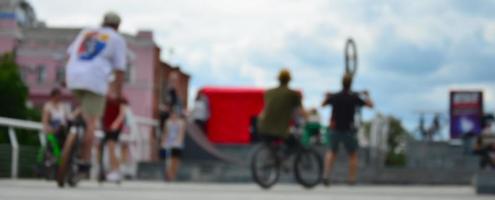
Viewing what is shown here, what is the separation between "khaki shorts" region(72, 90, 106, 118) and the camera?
979cm

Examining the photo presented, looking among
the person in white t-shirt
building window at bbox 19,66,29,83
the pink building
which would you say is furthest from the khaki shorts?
building window at bbox 19,66,29,83

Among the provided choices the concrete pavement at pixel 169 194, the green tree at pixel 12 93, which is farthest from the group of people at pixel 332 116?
Result: the green tree at pixel 12 93

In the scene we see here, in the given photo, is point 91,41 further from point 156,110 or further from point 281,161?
point 156,110

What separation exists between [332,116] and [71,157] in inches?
219

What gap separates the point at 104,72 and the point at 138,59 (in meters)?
62.5

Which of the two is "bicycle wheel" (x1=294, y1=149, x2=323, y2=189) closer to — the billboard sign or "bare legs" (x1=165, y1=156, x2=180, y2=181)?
"bare legs" (x1=165, y1=156, x2=180, y2=181)

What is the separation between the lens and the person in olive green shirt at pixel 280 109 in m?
13.3

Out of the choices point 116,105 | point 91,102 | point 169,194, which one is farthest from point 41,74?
point 169,194

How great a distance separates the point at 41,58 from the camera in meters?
69.8

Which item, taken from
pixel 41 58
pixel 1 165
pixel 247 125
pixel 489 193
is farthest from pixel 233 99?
pixel 41 58

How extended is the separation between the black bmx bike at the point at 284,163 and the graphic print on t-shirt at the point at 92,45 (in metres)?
3.69

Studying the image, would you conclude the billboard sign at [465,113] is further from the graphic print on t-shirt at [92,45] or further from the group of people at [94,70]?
the graphic print on t-shirt at [92,45]

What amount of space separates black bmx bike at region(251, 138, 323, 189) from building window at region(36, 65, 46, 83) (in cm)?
5816

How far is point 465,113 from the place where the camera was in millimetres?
31188
